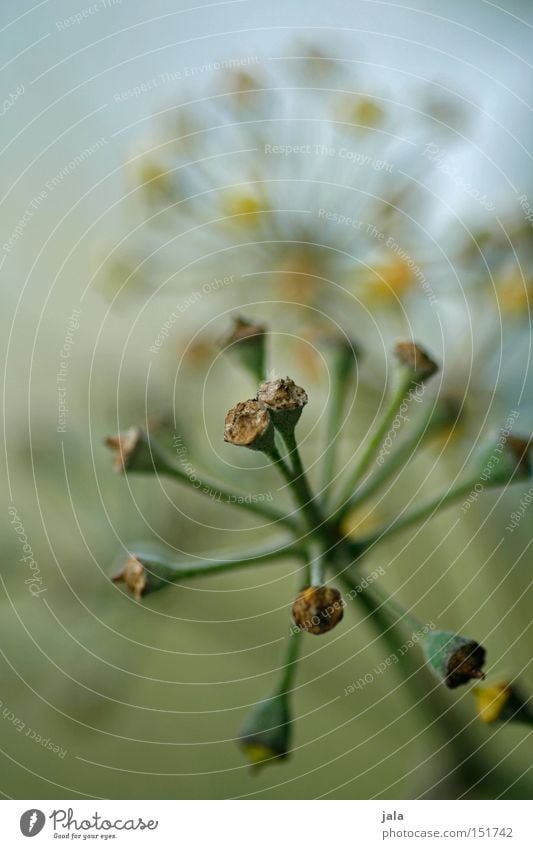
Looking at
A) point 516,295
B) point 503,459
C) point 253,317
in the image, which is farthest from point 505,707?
point 253,317

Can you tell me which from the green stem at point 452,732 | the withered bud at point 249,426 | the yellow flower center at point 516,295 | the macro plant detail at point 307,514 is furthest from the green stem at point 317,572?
the yellow flower center at point 516,295

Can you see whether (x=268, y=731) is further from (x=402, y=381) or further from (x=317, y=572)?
(x=402, y=381)

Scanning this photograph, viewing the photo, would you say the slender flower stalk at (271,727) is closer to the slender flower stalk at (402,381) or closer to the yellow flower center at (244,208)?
the slender flower stalk at (402,381)

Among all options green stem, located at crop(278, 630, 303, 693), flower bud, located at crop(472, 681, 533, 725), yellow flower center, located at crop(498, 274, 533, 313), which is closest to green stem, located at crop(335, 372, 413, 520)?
green stem, located at crop(278, 630, 303, 693)

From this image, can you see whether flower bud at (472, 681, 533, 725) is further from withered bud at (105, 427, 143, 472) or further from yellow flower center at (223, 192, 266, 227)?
yellow flower center at (223, 192, 266, 227)

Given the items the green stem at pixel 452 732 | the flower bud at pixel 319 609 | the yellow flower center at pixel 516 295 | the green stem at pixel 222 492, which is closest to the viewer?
the flower bud at pixel 319 609

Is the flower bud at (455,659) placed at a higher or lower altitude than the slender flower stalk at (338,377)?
lower
